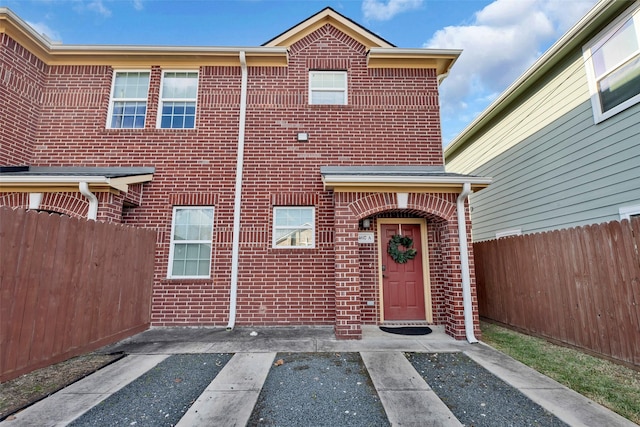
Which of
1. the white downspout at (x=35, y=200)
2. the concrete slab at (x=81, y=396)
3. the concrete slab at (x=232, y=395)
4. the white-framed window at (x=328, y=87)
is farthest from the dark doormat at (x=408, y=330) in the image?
the white downspout at (x=35, y=200)

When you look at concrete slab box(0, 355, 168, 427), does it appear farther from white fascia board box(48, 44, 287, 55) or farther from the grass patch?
white fascia board box(48, 44, 287, 55)

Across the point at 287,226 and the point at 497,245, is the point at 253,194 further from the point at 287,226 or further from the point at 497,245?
the point at 497,245

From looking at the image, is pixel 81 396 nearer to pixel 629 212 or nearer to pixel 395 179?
pixel 395 179

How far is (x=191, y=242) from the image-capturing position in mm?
6230

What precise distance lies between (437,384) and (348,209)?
3.13 metres

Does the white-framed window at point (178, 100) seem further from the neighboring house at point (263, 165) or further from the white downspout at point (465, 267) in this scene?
the white downspout at point (465, 267)

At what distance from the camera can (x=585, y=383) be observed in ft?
11.0

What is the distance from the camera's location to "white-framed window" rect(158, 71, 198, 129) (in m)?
6.78

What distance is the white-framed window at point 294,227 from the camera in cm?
627

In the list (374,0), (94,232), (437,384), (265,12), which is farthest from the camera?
(374,0)

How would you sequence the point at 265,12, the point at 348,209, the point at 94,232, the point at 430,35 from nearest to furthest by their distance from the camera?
the point at 94,232 → the point at 348,209 → the point at 265,12 → the point at 430,35

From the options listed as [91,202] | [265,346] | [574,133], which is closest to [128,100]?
[91,202]

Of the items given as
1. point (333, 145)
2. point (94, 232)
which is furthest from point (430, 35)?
point (94, 232)

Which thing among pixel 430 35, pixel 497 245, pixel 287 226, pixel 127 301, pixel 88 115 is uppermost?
pixel 430 35
